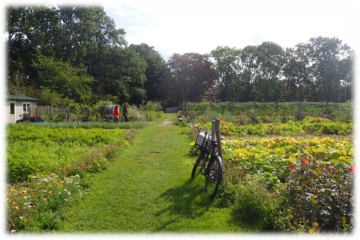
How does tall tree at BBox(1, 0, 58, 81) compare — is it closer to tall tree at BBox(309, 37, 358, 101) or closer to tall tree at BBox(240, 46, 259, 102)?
tall tree at BBox(240, 46, 259, 102)

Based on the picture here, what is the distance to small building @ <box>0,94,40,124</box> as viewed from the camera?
15788mm

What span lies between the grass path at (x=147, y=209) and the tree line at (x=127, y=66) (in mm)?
18241

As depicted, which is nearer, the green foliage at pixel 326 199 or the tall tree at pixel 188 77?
the green foliage at pixel 326 199

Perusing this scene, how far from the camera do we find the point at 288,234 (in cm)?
257

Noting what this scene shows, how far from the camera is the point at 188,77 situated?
37.7 metres

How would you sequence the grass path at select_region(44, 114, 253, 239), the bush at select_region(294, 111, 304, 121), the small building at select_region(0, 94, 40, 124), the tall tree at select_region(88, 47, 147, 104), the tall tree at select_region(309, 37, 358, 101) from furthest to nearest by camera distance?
the tall tree at select_region(309, 37, 358, 101) → the tall tree at select_region(88, 47, 147, 104) → the small building at select_region(0, 94, 40, 124) → the bush at select_region(294, 111, 304, 121) → the grass path at select_region(44, 114, 253, 239)

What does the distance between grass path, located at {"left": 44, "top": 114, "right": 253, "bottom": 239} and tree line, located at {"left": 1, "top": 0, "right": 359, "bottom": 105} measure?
59.8 ft

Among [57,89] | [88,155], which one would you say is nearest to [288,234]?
[88,155]

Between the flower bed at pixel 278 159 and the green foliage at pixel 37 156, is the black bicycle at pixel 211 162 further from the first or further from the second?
the green foliage at pixel 37 156

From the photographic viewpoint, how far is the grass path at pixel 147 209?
9.67 ft

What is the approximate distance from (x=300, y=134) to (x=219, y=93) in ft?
97.8

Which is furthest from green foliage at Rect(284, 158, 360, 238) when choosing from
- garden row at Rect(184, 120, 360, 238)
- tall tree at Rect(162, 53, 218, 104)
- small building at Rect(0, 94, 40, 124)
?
tall tree at Rect(162, 53, 218, 104)

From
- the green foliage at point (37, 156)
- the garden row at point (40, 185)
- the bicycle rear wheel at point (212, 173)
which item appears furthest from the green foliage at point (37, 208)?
the bicycle rear wheel at point (212, 173)

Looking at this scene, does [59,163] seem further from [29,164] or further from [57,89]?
[57,89]
